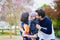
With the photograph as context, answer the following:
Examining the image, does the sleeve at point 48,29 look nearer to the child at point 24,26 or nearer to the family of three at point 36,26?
the family of three at point 36,26

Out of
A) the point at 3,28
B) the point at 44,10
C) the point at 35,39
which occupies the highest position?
the point at 44,10

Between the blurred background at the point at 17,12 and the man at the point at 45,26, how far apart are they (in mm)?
46

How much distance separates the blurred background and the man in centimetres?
5

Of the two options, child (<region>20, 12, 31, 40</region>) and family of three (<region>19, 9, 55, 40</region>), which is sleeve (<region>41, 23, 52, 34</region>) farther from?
child (<region>20, 12, 31, 40</region>)

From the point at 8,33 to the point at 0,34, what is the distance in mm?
97

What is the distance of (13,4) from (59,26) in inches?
23.5

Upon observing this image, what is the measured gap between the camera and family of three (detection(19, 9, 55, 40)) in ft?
6.94

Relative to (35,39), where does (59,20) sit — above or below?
above

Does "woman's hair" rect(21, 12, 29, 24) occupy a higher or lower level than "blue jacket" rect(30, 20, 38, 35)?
higher

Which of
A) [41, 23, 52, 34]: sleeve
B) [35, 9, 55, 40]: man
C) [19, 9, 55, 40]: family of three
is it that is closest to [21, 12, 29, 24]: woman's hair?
[19, 9, 55, 40]: family of three

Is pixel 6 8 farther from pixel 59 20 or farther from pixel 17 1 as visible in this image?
pixel 59 20

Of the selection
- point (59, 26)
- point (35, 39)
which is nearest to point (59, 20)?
point (59, 26)

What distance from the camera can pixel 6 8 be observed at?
7.02 feet

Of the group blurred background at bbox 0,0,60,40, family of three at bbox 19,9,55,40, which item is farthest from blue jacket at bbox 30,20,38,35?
blurred background at bbox 0,0,60,40
